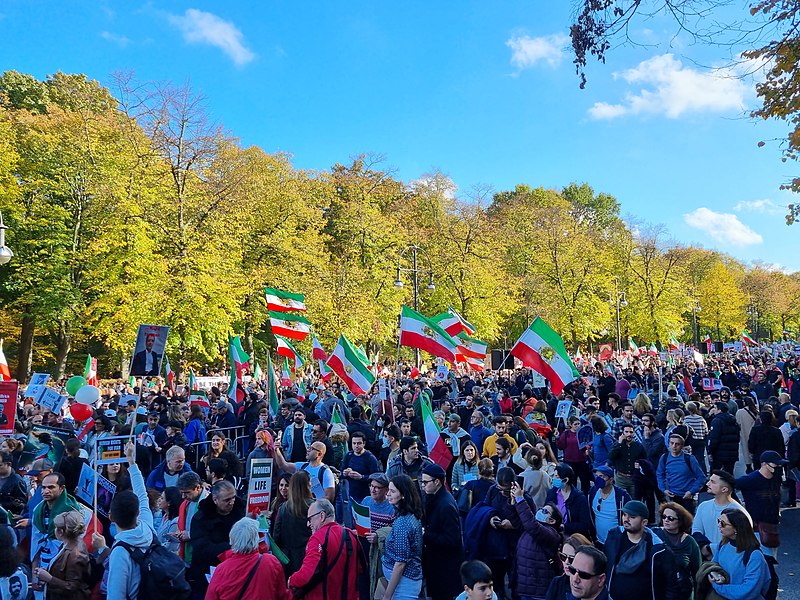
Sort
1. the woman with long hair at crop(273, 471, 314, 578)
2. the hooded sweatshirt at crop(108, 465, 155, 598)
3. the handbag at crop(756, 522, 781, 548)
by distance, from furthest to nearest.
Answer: the handbag at crop(756, 522, 781, 548)
the woman with long hair at crop(273, 471, 314, 578)
the hooded sweatshirt at crop(108, 465, 155, 598)

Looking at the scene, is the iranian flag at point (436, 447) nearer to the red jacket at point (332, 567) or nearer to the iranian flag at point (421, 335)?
the red jacket at point (332, 567)

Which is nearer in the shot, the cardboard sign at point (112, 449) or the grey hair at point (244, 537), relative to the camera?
the grey hair at point (244, 537)

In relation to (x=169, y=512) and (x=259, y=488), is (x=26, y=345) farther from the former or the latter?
(x=259, y=488)

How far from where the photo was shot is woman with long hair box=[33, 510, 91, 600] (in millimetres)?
4617

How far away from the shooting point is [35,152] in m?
32.2

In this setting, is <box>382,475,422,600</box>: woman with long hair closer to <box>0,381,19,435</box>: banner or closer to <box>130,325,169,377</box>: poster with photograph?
<box>0,381,19,435</box>: banner

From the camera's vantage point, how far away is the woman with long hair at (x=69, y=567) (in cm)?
462

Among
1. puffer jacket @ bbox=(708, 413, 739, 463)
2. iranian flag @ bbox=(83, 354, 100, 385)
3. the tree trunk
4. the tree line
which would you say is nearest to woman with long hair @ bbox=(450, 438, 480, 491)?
puffer jacket @ bbox=(708, 413, 739, 463)

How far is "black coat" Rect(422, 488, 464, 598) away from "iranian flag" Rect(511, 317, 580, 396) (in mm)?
6342

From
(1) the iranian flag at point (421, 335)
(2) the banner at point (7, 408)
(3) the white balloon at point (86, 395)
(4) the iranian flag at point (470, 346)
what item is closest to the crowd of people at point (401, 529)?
(3) the white balloon at point (86, 395)

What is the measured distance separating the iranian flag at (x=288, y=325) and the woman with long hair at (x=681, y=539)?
48.2 ft

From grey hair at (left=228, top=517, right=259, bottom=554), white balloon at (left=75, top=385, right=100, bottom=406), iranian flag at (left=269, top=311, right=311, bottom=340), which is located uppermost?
iranian flag at (left=269, top=311, right=311, bottom=340)

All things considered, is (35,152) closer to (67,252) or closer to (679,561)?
(67,252)

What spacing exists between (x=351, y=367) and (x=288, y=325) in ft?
17.4
